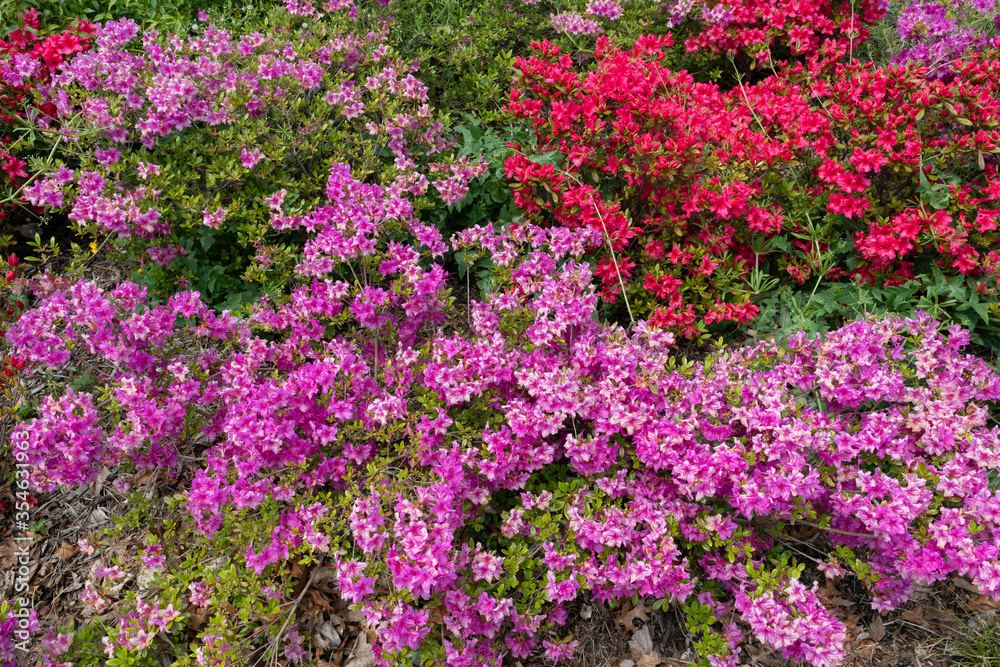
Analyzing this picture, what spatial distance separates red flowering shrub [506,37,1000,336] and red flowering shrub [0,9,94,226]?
275 cm

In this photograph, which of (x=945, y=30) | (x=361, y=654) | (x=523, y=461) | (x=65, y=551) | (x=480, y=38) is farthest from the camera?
(x=480, y=38)

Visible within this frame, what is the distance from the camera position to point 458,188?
329cm

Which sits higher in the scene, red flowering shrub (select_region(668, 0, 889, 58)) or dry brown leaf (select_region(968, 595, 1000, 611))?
red flowering shrub (select_region(668, 0, 889, 58))

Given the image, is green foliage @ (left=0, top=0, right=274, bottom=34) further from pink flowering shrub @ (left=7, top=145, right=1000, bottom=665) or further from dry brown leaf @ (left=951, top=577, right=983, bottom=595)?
dry brown leaf @ (left=951, top=577, right=983, bottom=595)

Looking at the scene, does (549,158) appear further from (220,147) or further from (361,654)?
(361,654)

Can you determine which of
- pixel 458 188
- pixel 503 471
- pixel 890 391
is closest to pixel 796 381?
pixel 890 391

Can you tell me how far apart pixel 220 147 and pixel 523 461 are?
95.1 inches

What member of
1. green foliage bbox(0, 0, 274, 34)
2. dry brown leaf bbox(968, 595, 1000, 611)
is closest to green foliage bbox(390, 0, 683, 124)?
green foliage bbox(0, 0, 274, 34)

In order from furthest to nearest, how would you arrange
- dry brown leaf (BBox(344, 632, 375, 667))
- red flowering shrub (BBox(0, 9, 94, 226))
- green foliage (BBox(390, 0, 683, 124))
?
green foliage (BBox(390, 0, 683, 124)) < red flowering shrub (BBox(0, 9, 94, 226)) < dry brown leaf (BBox(344, 632, 375, 667))

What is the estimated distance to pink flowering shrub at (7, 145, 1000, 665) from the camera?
2.19m

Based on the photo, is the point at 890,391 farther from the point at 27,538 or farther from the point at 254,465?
the point at 27,538

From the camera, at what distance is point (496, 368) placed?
257cm

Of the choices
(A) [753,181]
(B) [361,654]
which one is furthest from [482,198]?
(B) [361,654]

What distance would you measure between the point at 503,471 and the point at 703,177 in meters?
2.22
